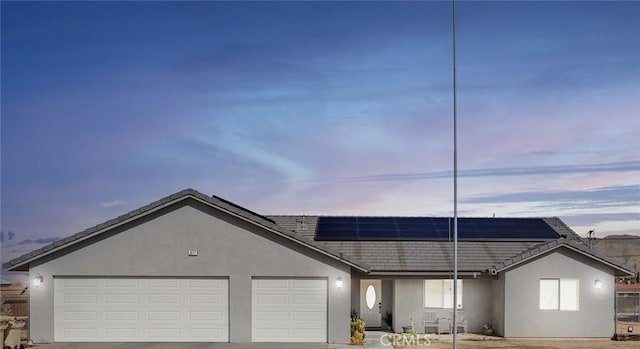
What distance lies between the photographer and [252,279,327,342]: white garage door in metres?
21.1

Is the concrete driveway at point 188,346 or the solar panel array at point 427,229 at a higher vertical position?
the solar panel array at point 427,229

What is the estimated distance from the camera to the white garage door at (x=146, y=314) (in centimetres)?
2112

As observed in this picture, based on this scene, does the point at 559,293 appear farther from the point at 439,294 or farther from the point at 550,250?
the point at 439,294

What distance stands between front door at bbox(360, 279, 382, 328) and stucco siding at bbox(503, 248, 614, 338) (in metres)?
4.63

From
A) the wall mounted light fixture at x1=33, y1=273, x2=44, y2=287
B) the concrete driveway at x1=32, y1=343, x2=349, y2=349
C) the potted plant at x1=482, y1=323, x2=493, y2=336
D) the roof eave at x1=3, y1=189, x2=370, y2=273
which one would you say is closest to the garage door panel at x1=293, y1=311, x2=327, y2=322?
the concrete driveway at x1=32, y1=343, x2=349, y2=349

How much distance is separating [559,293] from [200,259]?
39.8 feet

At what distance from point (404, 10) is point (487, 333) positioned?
11550 mm


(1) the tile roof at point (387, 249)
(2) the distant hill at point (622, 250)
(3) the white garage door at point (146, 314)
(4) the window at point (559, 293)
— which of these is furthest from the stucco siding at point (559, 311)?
(2) the distant hill at point (622, 250)

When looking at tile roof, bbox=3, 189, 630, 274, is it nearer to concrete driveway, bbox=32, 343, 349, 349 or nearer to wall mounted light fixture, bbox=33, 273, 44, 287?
wall mounted light fixture, bbox=33, 273, 44, 287

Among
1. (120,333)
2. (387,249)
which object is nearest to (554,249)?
(387,249)

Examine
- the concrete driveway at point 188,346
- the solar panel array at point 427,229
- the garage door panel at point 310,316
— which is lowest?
the concrete driveway at point 188,346

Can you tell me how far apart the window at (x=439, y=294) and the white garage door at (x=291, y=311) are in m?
4.84

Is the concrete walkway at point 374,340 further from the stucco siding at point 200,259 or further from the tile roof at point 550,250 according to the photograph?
the tile roof at point 550,250

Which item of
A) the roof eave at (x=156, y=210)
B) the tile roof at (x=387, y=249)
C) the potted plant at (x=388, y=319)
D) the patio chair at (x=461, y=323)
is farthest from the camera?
the potted plant at (x=388, y=319)
